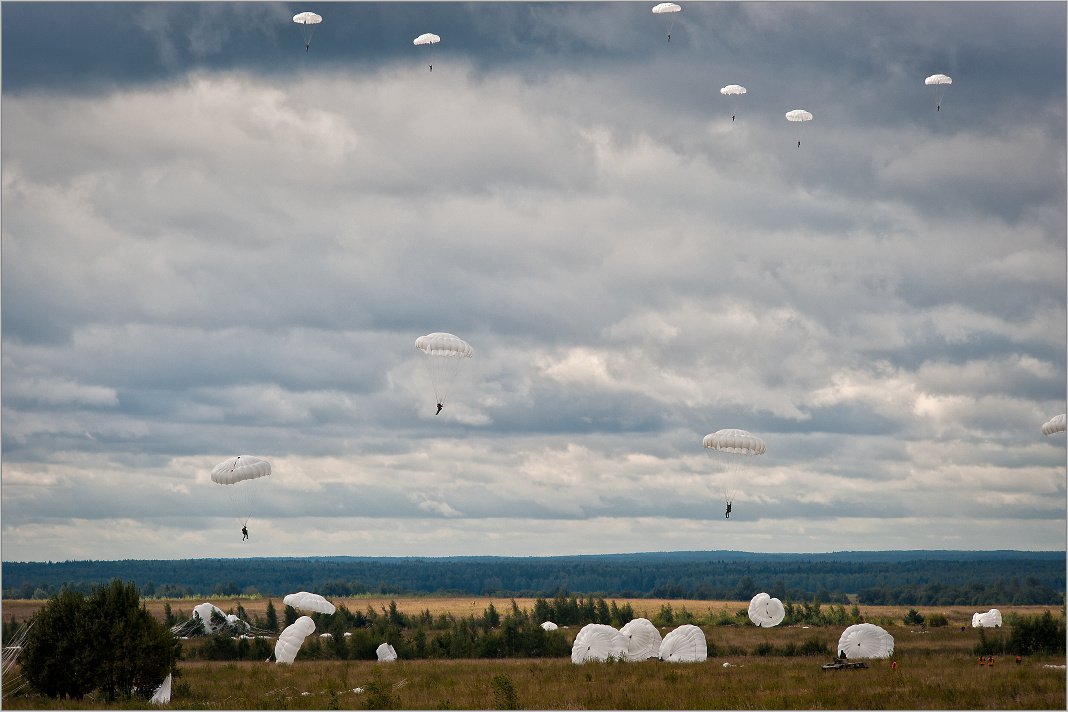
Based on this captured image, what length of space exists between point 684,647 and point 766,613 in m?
45.0

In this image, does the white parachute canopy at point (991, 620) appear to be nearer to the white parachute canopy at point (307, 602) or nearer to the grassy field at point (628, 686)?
the grassy field at point (628, 686)

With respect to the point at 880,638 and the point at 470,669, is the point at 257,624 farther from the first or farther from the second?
the point at 880,638

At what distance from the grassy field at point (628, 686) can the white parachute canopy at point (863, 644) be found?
138cm

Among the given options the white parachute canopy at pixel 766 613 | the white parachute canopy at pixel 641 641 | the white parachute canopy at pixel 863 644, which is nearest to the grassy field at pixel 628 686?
the white parachute canopy at pixel 863 644

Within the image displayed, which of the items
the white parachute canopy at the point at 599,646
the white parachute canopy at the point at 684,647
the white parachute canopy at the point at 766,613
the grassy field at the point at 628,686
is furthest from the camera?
the white parachute canopy at the point at 766,613

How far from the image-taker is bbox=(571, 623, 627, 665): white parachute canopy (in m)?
62.6

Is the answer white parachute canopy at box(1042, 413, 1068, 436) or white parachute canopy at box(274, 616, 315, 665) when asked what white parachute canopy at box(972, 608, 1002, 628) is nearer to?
white parachute canopy at box(1042, 413, 1068, 436)

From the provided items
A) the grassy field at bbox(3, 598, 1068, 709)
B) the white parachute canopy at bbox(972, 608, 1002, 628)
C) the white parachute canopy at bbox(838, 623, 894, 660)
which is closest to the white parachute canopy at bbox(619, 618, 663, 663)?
the grassy field at bbox(3, 598, 1068, 709)

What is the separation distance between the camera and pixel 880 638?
66000mm

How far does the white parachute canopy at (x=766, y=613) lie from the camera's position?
10744 cm

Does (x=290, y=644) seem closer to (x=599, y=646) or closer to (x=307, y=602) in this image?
(x=307, y=602)

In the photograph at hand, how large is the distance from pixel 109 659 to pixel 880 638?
47.2 meters

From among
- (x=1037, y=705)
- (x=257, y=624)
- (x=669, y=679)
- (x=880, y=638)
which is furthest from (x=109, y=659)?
(x=257, y=624)

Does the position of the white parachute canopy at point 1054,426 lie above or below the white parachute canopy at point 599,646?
above
